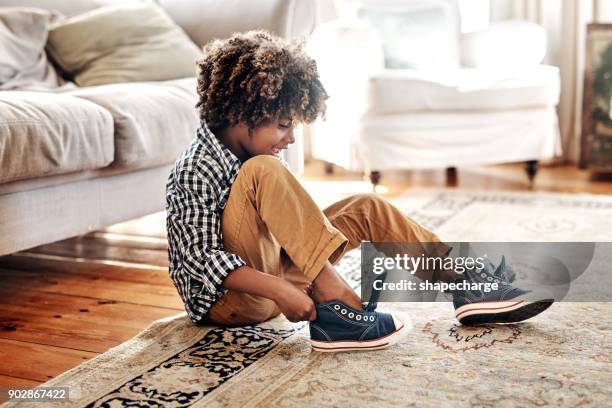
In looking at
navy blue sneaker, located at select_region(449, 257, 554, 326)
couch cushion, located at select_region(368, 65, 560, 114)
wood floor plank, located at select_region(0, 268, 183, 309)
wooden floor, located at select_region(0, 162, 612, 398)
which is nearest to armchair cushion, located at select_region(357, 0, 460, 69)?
couch cushion, located at select_region(368, 65, 560, 114)

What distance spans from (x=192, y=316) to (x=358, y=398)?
1.46ft

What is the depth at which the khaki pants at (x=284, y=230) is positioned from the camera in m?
1.42

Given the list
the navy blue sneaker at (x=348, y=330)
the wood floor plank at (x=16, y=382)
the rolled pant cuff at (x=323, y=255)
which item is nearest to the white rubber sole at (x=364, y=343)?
the navy blue sneaker at (x=348, y=330)

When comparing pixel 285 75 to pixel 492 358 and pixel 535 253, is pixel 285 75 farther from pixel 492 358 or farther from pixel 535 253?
pixel 535 253

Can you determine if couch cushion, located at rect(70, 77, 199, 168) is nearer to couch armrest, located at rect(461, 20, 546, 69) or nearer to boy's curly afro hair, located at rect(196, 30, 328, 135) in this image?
boy's curly afro hair, located at rect(196, 30, 328, 135)

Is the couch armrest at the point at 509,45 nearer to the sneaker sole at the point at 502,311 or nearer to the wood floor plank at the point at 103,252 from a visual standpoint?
the wood floor plank at the point at 103,252

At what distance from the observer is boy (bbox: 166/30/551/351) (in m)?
1.43

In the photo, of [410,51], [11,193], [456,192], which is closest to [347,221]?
[11,193]

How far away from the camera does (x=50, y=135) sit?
1.79 meters

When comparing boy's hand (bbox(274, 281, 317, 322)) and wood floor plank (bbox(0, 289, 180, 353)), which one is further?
wood floor plank (bbox(0, 289, 180, 353))

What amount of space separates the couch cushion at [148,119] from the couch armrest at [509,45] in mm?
1641

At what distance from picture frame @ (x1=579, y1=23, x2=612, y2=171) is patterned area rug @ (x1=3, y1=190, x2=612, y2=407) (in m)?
1.79

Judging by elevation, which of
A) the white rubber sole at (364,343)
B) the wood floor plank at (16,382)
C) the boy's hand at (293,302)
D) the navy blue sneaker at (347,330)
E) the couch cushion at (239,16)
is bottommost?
the wood floor plank at (16,382)

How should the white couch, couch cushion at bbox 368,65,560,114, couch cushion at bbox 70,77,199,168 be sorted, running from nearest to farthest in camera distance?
the white couch < couch cushion at bbox 70,77,199,168 < couch cushion at bbox 368,65,560,114
